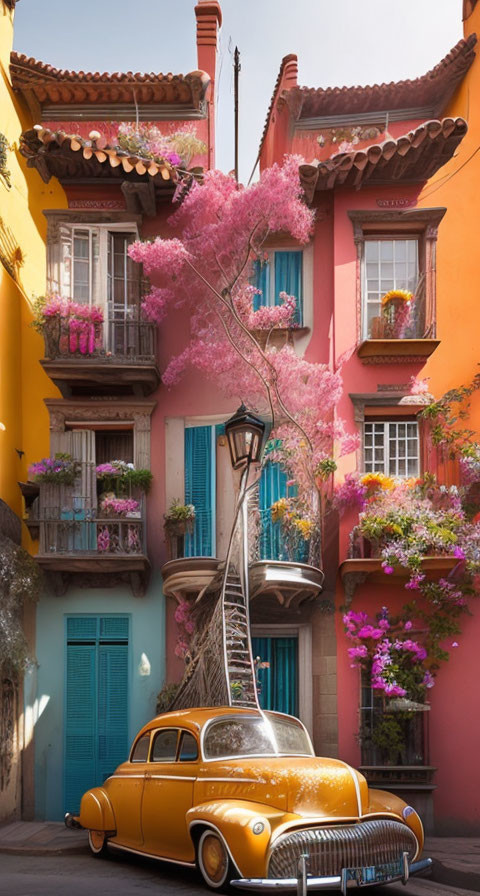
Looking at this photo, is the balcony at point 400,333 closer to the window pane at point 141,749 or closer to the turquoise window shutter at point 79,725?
the turquoise window shutter at point 79,725

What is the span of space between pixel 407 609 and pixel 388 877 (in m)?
6.94

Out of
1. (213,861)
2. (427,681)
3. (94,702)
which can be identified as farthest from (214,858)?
(94,702)

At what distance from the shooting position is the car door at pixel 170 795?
930cm

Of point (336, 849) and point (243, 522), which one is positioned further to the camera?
point (243, 522)

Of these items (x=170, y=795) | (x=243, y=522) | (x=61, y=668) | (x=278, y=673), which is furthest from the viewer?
(x=61, y=668)

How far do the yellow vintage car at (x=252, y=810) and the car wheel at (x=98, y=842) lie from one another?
164mm

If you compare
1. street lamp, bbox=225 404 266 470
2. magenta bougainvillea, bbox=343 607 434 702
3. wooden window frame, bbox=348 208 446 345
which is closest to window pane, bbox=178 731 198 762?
street lamp, bbox=225 404 266 470

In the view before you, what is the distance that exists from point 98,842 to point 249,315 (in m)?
8.39

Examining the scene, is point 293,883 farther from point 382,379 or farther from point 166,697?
point 382,379

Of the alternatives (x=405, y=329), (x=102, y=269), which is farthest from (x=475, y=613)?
(x=102, y=269)

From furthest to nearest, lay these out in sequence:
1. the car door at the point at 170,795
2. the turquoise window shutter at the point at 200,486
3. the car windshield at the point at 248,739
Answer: the turquoise window shutter at the point at 200,486 → the car windshield at the point at 248,739 → the car door at the point at 170,795

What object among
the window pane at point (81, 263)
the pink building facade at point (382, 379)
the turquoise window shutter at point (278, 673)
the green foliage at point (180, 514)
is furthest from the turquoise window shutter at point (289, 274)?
the turquoise window shutter at point (278, 673)

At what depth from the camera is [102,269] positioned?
16672mm

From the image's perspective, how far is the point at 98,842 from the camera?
11.0 metres
